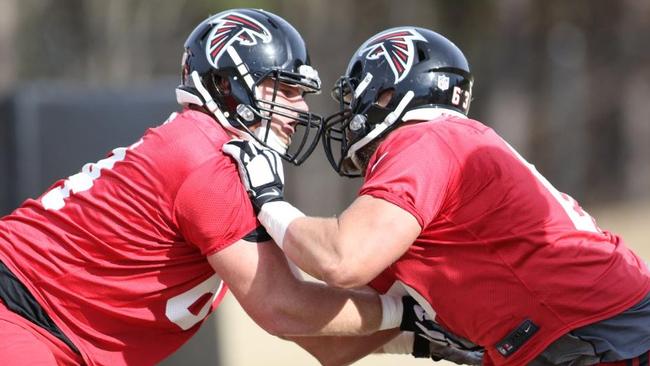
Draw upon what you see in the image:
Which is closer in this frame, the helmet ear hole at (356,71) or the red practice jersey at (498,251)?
the red practice jersey at (498,251)

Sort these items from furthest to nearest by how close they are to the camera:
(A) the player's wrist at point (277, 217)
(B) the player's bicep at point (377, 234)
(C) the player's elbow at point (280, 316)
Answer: (C) the player's elbow at point (280, 316) < (A) the player's wrist at point (277, 217) < (B) the player's bicep at point (377, 234)

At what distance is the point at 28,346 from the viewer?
13.5 feet

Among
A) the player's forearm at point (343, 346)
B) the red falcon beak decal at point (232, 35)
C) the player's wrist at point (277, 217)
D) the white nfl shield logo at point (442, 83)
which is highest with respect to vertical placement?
the red falcon beak decal at point (232, 35)

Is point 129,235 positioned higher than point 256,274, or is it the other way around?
point 129,235

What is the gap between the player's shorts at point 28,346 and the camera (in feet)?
13.4

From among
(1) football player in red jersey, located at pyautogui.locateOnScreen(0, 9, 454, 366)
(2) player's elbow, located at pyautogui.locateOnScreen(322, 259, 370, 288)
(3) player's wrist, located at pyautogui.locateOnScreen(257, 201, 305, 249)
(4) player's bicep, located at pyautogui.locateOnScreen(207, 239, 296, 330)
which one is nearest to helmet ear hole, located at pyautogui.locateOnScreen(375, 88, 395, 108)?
(1) football player in red jersey, located at pyautogui.locateOnScreen(0, 9, 454, 366)

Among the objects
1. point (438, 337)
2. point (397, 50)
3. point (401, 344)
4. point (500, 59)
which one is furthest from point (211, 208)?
point (500, 59)

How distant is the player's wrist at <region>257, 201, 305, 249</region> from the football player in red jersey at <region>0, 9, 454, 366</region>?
95 millimetres

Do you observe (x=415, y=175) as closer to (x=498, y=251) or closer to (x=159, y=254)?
(x=498, y=251)

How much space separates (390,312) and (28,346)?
1407 millimetres

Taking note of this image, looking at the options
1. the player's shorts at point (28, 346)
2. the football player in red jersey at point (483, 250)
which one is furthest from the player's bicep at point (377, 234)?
the player's shorts at point (28, 346)

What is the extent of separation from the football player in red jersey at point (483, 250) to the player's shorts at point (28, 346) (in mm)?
894

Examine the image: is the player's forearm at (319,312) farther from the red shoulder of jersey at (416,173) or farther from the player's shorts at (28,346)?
the player's shorts at (28,346)

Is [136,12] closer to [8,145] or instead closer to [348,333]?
[8,145]
